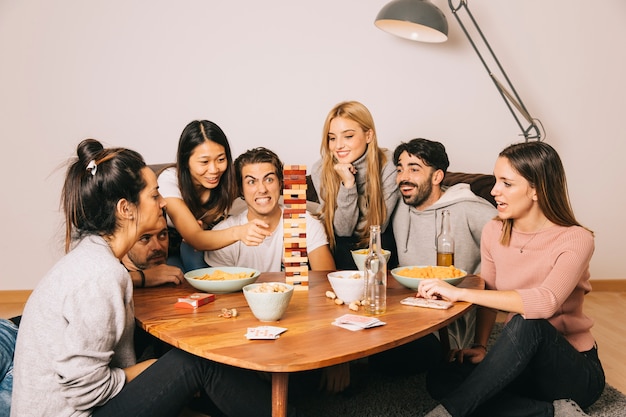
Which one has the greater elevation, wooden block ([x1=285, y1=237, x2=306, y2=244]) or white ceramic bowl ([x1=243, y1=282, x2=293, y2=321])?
wooden block ([x1=285, y1=237, x2=306, y2=244])

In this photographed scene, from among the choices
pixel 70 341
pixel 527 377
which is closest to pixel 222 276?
pixel 70 341

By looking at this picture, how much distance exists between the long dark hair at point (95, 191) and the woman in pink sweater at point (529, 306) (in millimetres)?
901

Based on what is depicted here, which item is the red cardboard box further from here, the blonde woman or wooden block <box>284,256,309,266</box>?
the blonde woman

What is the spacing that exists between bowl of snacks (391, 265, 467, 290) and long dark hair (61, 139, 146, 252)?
877 millimetres

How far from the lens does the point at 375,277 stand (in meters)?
1.57

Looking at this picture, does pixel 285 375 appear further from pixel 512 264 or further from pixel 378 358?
pixel 378 358

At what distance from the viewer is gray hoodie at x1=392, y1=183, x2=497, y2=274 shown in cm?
258

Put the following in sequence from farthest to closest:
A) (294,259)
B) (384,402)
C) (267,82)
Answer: (267,82)
(384,402)
(294,259)

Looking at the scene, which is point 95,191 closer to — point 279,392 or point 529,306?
point 279,392

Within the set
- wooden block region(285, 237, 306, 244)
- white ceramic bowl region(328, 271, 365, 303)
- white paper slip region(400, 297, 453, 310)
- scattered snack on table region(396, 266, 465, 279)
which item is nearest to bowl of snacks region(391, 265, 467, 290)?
scattered snack on table region(396, 266, 465, 279)

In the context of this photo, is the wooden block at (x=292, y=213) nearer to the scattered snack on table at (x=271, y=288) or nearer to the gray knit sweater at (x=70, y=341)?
the scattered snack on table at (x=271, y=288)

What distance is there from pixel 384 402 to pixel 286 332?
3.09 ft

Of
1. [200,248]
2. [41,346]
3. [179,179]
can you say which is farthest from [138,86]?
[41,346]

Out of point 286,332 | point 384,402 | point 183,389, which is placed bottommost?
point 384,402
